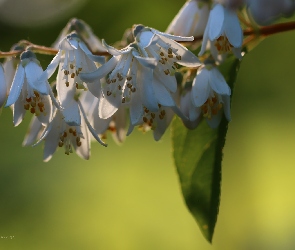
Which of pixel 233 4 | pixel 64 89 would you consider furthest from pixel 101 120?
pixel 233 4

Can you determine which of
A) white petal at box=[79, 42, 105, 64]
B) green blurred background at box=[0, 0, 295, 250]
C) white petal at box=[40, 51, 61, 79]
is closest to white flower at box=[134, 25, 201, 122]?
white petal at box=[79, 42, 105, 64]

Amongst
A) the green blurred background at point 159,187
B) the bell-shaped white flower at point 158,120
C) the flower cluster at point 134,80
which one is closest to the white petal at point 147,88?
the flower cluster at point 134,80

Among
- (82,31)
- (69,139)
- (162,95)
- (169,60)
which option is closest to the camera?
(162,95)

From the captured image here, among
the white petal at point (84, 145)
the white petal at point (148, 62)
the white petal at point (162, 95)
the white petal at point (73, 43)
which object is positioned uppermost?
the white petal at point (73, 43)

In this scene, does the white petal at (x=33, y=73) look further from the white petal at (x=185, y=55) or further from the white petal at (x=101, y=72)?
the white petal at (x=185, y=55)

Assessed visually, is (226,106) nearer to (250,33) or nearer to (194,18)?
(250,33)
